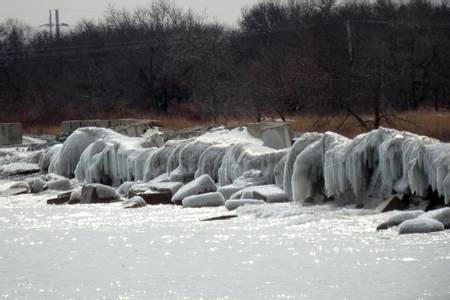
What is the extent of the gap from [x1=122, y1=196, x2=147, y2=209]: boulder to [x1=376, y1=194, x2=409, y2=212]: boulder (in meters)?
6.46

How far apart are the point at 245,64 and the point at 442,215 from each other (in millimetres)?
40116

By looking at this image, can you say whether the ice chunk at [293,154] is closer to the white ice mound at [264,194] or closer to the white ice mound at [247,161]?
the white ice mound at [264,194]

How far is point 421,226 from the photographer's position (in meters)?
16.6

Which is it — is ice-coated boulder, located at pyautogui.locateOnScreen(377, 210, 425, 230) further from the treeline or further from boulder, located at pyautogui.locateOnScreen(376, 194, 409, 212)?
the treeline

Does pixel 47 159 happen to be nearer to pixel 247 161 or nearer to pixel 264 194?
pixel 247 161

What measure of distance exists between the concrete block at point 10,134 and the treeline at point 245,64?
8.10 m

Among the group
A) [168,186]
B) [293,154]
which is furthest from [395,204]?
[168,186]

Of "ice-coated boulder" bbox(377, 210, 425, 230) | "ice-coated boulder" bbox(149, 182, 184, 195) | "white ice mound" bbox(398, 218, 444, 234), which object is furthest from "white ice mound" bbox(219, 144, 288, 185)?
"white ice mound" bbox(398, 218, 444, 234)

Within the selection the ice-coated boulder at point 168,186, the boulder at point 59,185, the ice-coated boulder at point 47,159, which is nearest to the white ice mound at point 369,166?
the ice-coated boulder at point 168,186

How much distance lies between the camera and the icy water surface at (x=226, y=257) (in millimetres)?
13156

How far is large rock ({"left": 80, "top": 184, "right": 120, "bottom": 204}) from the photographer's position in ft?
83.4

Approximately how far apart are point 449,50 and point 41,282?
32.0m

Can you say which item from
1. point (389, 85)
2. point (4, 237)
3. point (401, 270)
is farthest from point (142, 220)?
point (389, 85)

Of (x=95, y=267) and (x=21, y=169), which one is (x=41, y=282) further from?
(x=21, y=169)
